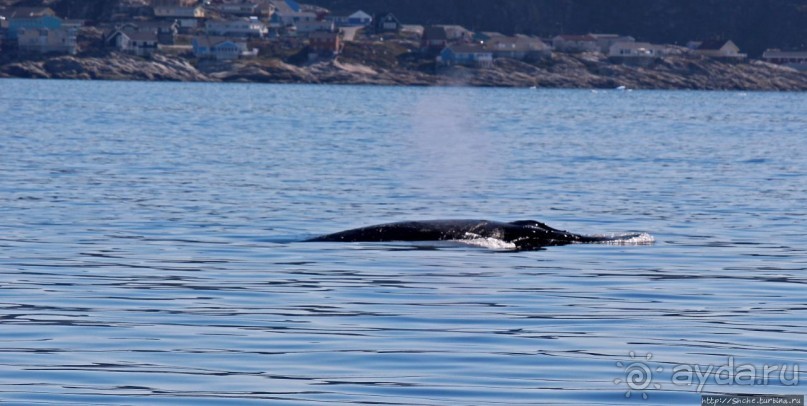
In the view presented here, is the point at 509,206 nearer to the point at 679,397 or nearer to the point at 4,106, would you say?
the point at 679,397

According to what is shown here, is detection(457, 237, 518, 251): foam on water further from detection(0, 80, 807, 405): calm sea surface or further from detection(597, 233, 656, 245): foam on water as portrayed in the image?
detection(597, 233, 656, 245): foam on water

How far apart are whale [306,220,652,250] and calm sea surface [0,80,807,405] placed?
676 millimetres

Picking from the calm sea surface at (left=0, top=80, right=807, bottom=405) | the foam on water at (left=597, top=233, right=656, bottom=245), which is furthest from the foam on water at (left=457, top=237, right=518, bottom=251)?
the foam on water at (left=597, top=233, right=656, bottom=245)

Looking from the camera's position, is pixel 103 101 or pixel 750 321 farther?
pixel 103 101

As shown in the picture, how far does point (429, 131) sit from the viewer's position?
85688 millimetres

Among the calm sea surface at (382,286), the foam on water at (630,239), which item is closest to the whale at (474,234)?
the foam on water at (630,239)

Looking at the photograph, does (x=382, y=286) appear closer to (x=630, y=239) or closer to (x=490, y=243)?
(x=490, y=243)

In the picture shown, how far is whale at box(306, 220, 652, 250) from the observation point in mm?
27500

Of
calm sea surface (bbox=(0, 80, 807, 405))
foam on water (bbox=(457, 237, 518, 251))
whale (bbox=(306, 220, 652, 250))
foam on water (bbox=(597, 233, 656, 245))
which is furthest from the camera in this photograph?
foam on water (bbox=(597, 233, 656, 245))

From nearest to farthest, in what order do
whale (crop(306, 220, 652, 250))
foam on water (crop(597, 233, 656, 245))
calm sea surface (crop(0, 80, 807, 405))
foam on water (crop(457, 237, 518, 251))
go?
calm sea surface (crop(0, 80, 807, 405)), foam on water (crop(457, 237, 518, 251)), whale (crop(306, 220, 652, 250)), foam on water (crop(597, 233, 656, 245))

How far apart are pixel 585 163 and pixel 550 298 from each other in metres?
34.6

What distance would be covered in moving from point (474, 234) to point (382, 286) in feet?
20.1

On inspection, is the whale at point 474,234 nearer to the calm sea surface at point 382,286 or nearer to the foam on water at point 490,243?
the foam on water at point 490,243

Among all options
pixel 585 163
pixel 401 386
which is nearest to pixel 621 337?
pixel 401 386
